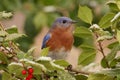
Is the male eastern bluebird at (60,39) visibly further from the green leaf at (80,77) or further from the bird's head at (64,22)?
the green leaf at (80,77)

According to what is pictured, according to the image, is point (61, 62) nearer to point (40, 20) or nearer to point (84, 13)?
point (84, 13)

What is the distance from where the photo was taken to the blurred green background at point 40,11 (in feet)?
20.6

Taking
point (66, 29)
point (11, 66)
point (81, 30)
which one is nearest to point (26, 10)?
point (66, 29)

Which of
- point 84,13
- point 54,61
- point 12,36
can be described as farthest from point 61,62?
point 84,13

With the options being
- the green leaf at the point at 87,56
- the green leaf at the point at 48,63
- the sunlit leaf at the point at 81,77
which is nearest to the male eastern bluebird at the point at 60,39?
the green leaf at the point at 87,56

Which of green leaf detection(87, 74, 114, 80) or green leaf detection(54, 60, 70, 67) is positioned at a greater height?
green leaf detection(54, 60, 70, 67)

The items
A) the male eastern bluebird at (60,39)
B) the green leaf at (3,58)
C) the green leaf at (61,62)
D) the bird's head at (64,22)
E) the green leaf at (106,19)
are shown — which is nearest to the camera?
the green leaf at (61,62)

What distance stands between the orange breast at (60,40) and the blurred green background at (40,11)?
156 cm

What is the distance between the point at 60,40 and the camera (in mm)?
4453

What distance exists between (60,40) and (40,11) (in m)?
2.32

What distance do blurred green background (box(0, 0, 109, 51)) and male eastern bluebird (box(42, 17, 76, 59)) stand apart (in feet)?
5.00

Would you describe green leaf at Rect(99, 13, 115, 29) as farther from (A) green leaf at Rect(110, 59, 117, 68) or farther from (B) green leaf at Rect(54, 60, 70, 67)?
(B) green leaf at Rect(54, 60, 70, 67)

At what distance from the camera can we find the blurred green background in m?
6.28

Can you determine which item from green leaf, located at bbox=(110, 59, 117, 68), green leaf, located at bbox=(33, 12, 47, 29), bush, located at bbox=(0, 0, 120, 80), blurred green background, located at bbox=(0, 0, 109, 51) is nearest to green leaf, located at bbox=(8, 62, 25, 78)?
bush, located at bbox=(0, 0, 120, 80)
